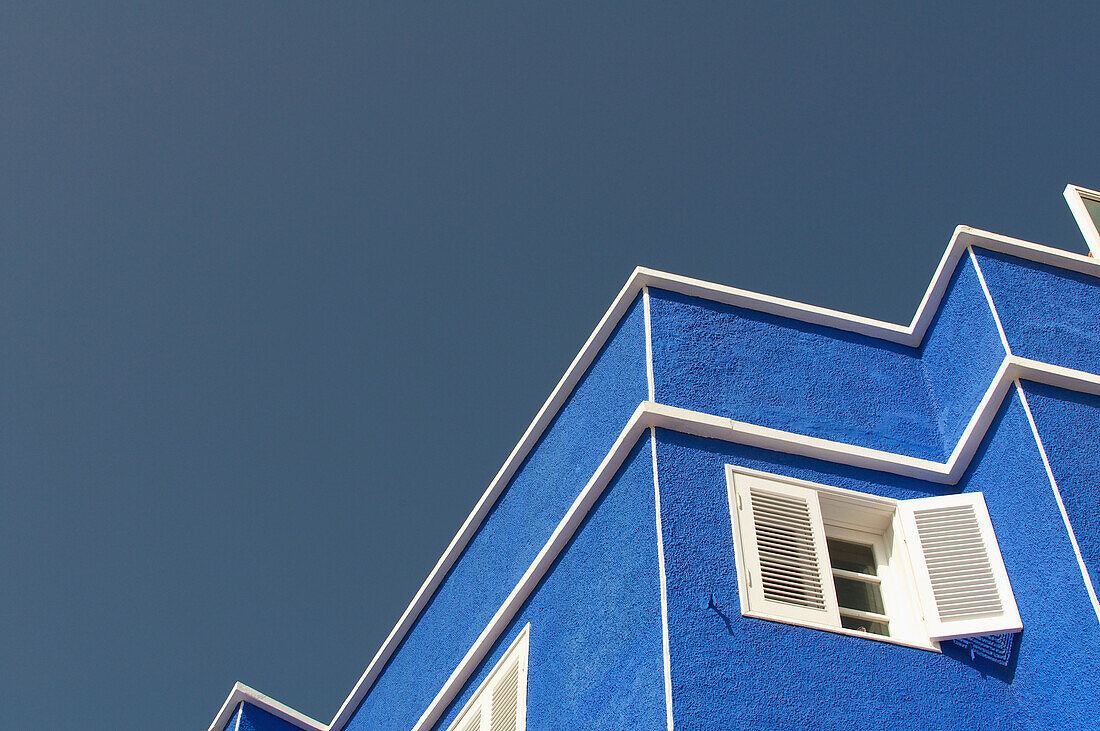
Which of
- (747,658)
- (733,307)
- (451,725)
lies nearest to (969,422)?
(733,307)

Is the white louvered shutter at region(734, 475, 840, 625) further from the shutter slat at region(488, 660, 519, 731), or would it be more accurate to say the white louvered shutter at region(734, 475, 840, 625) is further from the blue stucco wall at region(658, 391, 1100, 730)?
the shutter slat at region(488, 660, 519, 731)

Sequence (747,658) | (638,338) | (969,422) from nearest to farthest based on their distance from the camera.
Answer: (747,658), (969,422), (638,338)

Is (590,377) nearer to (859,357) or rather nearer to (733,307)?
(733,307)

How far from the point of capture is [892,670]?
Answer: 8.79 m

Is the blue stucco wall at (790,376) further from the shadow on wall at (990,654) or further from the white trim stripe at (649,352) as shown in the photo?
the shadow on wall at (990,654)

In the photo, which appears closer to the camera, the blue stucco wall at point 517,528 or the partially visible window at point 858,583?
the partially visible window at point 858,583

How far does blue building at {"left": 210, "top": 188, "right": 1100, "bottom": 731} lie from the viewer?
338 inches

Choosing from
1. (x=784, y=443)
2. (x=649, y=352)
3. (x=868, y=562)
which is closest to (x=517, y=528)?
(x=649, y=352)

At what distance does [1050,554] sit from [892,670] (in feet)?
4.66

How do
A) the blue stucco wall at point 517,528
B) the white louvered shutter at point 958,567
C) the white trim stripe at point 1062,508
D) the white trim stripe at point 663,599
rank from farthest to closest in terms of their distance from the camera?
the blue stucco wall at point 517,528 < the white louvered shutter at point 958,567 < the white trim stripe at point 1062,508 < the white trim stripe at point 663,599

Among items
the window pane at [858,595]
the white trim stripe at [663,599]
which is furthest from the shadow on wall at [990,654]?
the white trim stripe at [663,599]

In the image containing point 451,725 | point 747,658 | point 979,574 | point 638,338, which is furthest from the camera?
point 451,725

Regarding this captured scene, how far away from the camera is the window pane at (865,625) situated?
30.9 feet

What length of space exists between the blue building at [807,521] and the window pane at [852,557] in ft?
0.06
